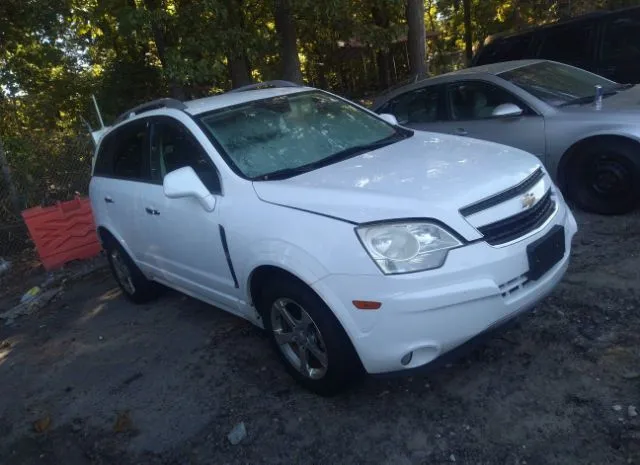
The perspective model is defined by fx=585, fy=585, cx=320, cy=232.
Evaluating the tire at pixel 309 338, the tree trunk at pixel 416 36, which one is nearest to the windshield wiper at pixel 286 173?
the tire at pixel 309 338

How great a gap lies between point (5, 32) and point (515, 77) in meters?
8.14

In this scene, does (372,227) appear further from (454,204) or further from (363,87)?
(363,87)

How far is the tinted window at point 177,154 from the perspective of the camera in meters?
3.74

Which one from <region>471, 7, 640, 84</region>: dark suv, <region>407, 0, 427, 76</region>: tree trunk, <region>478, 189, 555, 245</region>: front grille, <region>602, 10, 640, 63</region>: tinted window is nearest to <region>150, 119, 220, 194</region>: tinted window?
<region>478, 189, 555, 245</region>: front grille

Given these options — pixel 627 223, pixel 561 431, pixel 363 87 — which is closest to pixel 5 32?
pixel 627 223

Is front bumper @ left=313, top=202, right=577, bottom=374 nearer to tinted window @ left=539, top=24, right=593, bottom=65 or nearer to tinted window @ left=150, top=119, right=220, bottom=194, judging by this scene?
tinted window @ left=150, top=119, right=220, bottom=194

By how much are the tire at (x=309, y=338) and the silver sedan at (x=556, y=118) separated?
3.32 meters

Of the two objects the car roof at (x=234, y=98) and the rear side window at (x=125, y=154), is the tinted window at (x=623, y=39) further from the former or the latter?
the rear side window at (x=125, y=154)

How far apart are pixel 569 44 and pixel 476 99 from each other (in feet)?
9.32

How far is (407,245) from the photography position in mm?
2793

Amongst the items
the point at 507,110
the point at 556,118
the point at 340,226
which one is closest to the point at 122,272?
the point at 340,226

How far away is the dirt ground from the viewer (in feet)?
9.41

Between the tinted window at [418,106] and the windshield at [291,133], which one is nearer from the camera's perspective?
the windshield at [291,133]

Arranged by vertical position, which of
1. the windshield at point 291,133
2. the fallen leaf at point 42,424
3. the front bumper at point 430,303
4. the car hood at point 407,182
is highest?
the windshield at point 291,133
